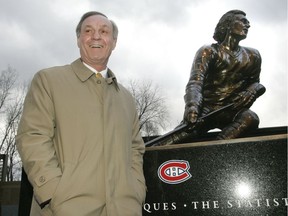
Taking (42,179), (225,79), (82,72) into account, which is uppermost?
(225,79)

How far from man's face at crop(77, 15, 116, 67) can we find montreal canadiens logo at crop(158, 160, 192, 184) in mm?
1206

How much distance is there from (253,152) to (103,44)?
1.56 metres

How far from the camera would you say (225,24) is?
3.82m

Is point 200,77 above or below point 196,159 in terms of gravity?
above

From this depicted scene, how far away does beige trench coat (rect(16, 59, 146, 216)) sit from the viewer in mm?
1539

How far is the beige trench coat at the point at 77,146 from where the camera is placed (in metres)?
1.54

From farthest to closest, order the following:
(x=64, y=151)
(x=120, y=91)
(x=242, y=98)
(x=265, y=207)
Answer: (x=242, y=98)
(x=265, y=207)
(x=120, y=91)
(x=64, y=151)

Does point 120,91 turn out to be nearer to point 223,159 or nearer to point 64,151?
point 64,151

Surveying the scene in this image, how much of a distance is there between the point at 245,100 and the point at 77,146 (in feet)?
7.65

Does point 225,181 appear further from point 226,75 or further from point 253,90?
point 226,75

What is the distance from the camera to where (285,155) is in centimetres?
→ 265

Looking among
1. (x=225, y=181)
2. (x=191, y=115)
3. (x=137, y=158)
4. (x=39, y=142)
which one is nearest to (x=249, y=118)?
(x=191, y=115)

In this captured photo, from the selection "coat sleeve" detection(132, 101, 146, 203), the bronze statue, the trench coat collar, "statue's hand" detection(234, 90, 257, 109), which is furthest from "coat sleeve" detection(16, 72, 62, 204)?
"statue's hand" detection(234, 90, 257, 109)

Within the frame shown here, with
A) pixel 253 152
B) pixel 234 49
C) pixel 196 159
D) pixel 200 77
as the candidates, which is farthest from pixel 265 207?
pixel 234 49
